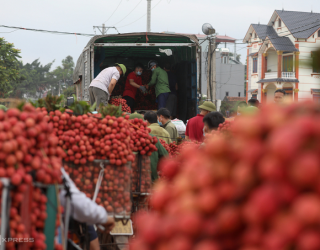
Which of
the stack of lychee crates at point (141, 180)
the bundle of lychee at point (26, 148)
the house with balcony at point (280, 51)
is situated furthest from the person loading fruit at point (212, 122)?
the house with balcony at point (280, 51)

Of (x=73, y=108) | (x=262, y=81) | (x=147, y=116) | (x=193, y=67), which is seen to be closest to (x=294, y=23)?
(x=262, y=81)

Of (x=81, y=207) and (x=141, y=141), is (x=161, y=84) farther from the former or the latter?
(x=81, y=207)

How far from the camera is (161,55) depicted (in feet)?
39.1

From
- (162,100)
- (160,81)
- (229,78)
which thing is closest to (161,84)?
(160,81)

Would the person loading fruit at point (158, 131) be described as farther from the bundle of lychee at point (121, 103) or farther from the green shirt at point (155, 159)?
the bundle of lychee at point (121, 103)

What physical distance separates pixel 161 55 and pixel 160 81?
150 cm

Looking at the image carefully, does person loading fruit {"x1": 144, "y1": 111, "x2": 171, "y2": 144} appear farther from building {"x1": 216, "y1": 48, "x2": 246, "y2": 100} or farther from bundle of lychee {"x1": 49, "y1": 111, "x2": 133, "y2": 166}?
building {"x1": 216, "y1": 48, "x2": 246, "y2": 100}

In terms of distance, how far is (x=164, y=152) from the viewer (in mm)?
4785

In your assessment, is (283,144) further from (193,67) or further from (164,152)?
(193,67)

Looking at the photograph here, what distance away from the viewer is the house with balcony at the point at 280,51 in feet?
109

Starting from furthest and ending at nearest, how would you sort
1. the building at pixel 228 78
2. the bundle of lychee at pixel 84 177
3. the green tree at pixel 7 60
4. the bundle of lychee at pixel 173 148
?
the building at pixel 228 78, the green tree at pixel 7 60, the bundle of lychee at pixel 173 148, the bundle of lychee at pixel 84 177

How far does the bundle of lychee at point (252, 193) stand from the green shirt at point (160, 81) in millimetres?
9496

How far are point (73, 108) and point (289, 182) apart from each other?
275 centimetres

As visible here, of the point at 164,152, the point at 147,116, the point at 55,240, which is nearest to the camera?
the point at 55,240
